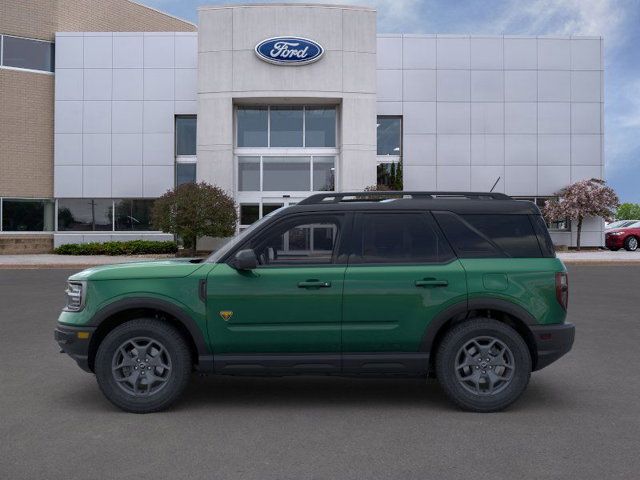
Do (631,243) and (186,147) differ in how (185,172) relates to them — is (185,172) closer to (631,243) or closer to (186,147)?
(186,147)

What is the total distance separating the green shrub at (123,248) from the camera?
27812mm

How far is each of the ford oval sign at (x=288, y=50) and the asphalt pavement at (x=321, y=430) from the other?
2237 cm

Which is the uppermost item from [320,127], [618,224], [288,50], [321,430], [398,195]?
[288,50]

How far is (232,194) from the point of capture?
28.6m

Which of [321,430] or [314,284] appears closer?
[321,430]

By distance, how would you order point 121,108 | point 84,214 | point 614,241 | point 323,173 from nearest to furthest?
point 323,173, point 121,108, point 84,214, point 614,241

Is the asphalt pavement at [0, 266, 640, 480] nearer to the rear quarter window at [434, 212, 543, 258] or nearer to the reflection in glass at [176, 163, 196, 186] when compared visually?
the rear quarter window at [434, 212, 543, 258]

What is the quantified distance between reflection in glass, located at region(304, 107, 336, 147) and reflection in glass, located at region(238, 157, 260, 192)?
2.55 metres

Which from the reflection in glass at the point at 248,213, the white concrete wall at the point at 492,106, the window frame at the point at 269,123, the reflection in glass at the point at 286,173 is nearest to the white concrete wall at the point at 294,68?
the window frame at the point at 269,123

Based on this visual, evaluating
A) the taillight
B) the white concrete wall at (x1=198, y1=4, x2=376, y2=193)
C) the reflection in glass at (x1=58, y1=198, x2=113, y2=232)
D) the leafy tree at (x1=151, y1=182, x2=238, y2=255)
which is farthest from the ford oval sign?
the taillight

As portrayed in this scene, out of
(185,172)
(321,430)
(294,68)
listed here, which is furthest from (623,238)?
(321,430)

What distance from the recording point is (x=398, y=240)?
5461mm

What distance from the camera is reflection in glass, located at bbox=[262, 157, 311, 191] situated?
29172 mm

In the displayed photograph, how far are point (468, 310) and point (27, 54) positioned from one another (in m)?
30.9
